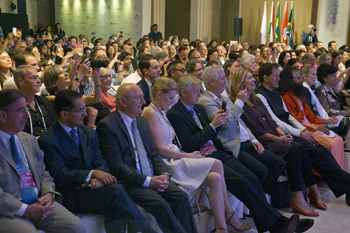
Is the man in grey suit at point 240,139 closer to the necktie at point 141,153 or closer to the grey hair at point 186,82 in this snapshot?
the grey hair at point 186,82

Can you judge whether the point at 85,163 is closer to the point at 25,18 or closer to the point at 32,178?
the point at 32,178

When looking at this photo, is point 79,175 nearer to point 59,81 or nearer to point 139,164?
point 139,164

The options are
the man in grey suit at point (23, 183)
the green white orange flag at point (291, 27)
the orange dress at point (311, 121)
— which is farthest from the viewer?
the green white orange flag at point (291, 27)

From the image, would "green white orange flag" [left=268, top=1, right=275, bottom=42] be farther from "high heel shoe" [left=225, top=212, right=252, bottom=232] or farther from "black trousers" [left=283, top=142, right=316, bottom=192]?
"high heel shoe" [left=225, top=212, right=252, bottom=232]

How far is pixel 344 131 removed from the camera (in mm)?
5219

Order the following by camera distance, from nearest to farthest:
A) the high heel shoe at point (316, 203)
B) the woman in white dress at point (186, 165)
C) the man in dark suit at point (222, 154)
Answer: the woman in white dress at point (186, 165), the man in dark suit at point (222, 154), the high heel shoe at point (316, 203)

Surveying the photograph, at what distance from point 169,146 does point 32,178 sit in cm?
118

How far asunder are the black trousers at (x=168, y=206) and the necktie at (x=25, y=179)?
641 millimetres

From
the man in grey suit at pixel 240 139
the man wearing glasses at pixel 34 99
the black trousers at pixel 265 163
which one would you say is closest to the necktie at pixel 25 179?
the man wearing glasses at pixel 34 99

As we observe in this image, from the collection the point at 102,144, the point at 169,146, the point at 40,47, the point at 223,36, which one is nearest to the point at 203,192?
the point at 169,146

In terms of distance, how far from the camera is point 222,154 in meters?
3.88

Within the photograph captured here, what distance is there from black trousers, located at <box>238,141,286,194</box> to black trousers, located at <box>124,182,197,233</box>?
999mm

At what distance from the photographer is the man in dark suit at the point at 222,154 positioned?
3.45m

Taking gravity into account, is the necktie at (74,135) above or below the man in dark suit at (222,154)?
above
